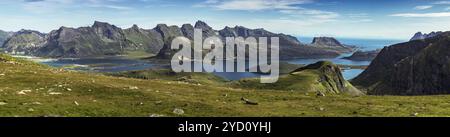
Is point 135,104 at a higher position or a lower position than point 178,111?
higher

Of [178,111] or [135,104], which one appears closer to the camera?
[178,111]

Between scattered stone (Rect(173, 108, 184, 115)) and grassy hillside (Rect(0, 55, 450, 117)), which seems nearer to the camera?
grassy hillside (Rect(0, 55, 450, 117))

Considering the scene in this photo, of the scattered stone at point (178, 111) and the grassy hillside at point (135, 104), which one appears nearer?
the grassy hillside at point (135, 104)
